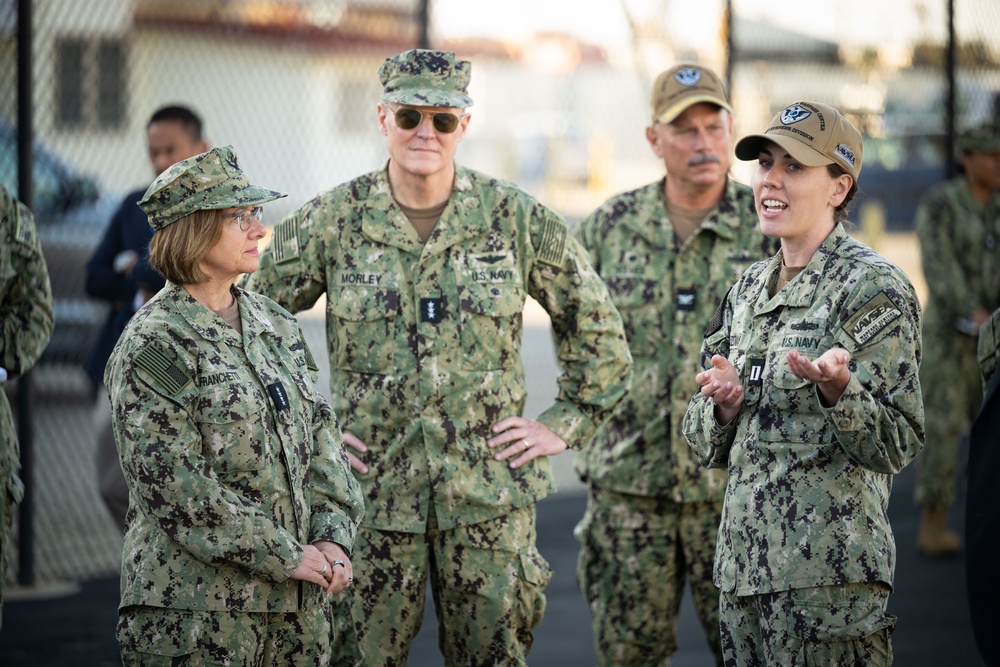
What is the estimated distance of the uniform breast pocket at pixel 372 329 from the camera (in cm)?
420

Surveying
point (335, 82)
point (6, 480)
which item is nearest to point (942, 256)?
point (6, 480)

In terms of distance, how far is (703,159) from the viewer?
4930 millimetres

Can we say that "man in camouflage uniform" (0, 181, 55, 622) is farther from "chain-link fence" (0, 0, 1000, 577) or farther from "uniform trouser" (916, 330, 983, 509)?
"uniform trouser" (916, 330, 983, 509)

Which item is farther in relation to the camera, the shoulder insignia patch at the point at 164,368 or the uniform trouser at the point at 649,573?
the uniform trouser at the point at 649,573

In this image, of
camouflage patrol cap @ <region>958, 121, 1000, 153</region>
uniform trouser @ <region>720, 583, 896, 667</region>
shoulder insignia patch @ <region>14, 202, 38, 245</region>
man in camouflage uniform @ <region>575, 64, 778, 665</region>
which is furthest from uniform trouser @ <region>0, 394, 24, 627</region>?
camouflage patrol cap @ <region>958, 121, 1000, 153</region>

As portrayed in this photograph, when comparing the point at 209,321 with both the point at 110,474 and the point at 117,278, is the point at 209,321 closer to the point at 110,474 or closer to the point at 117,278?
the point at 110,474

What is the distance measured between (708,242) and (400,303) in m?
1.35

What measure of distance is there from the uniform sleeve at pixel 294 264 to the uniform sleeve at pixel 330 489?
33.4 inches

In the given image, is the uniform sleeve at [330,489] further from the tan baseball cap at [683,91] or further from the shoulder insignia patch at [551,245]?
the tan baseball cap at [683,91]

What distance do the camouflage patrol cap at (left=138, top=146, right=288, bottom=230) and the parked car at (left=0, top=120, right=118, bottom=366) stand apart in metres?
7.21

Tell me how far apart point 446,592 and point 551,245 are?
1206 mm

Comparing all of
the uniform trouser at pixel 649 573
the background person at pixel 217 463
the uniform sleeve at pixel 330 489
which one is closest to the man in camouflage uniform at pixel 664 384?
the uniform trouser at pixel 649 573

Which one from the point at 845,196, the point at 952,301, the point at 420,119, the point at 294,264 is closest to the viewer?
the point at 845,196

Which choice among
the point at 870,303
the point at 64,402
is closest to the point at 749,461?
the point at 870,303
